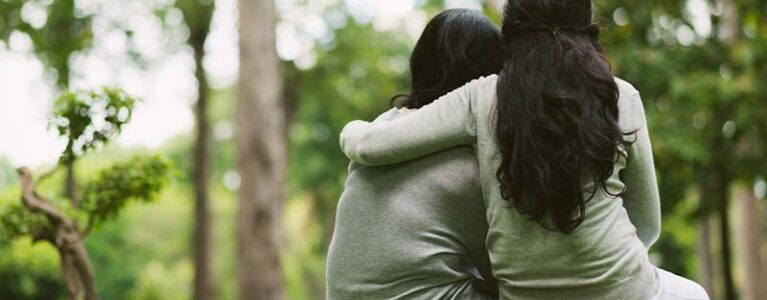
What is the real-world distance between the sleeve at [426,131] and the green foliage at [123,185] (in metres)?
2.52

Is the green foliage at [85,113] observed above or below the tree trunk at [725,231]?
above

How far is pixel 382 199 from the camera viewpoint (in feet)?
9.75

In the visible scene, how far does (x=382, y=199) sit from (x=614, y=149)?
0.70 metres

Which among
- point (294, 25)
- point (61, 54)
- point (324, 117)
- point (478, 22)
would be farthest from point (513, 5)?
point (324, 117)

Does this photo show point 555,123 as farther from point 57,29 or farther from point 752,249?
point 752,249

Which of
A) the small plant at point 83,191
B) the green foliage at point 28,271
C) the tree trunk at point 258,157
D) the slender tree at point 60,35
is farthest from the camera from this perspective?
the green foliage at point 28,271

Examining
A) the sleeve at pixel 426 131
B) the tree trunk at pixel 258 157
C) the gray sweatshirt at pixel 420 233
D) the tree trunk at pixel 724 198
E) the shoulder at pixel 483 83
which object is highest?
the shoulder at pixel 483 83

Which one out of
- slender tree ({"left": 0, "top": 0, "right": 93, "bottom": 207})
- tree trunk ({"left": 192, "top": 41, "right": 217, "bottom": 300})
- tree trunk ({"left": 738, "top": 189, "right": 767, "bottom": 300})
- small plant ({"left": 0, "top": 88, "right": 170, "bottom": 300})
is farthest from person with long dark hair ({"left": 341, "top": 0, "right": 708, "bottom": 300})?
tree trunk ({"left": 738, "top": 189, "right": 767, "bottom": 300})

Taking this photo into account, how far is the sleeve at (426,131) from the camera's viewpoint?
9.37ft

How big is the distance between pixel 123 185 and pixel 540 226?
2996 mm

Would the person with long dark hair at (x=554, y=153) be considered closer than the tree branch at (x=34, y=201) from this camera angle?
Yes

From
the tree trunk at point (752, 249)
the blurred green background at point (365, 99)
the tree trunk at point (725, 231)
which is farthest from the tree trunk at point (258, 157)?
the tree trunk at point (752, 249)

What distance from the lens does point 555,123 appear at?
2691 mm

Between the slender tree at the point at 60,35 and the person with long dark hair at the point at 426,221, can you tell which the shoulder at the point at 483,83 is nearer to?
the person with long dark hair at the point at 426,221
